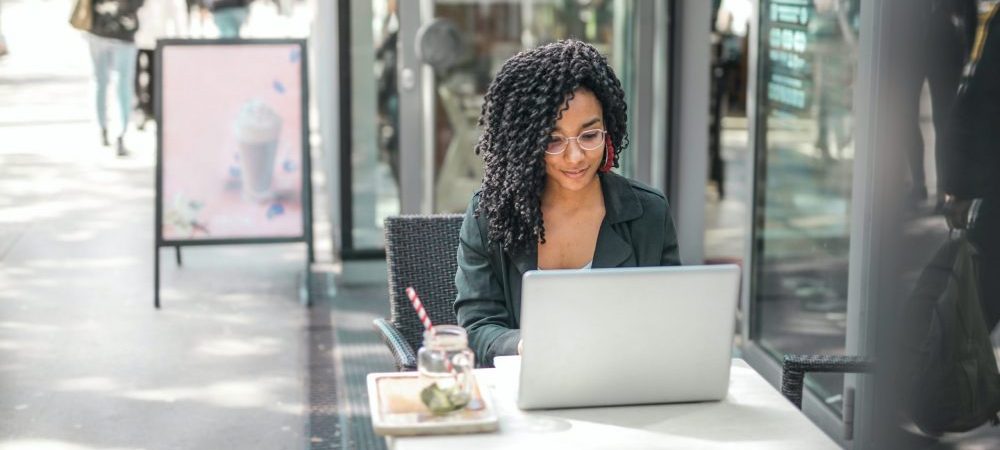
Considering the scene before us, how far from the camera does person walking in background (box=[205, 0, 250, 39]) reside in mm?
8695

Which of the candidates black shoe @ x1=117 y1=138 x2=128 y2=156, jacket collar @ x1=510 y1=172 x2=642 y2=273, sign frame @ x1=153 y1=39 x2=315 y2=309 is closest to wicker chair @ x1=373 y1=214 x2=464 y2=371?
jacket collar @ x1=510 y1=172 x2=642 y2=273

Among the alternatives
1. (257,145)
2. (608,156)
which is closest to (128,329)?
(257,145)

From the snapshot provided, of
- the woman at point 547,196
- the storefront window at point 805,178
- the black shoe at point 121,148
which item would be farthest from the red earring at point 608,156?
the black shoe at point 121,148

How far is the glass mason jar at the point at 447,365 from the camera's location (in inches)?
94.3

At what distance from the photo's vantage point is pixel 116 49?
31.5 feet

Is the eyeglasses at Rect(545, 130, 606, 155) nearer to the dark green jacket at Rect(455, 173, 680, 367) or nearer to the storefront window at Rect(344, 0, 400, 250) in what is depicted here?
the dark green jacket at Rect(455, 173, 680, 367)

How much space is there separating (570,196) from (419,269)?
52 centimetres

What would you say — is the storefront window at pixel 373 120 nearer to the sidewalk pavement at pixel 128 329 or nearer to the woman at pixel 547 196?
the sidewalk pavement at pixel 128 329

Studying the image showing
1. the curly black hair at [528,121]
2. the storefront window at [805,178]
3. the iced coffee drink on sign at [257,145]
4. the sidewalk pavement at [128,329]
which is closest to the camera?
the curly black hair at [528,121]

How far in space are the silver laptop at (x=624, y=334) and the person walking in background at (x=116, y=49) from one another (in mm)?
7557

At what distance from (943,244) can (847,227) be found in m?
0.95

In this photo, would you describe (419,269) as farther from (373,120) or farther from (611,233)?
(373,120)

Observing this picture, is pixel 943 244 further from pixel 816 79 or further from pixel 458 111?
pixel 458 111

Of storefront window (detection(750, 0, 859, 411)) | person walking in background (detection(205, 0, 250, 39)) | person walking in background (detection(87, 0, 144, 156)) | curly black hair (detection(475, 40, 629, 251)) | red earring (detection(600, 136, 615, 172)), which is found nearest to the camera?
curly black hair (detection(475, 40, 629, 251))
